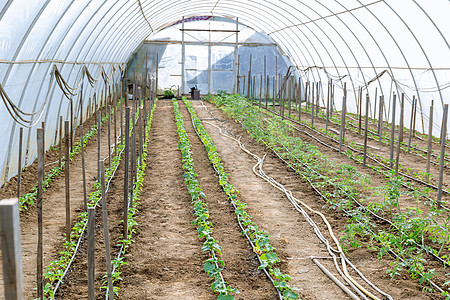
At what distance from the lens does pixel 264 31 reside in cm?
2761

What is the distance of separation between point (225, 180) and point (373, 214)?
2982mm

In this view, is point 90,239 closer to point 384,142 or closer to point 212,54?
point 384,142

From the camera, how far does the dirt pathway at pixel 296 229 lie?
562 centimetres

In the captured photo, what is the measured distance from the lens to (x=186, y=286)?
5.54m

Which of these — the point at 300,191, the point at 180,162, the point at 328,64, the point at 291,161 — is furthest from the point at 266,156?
the point at 328,64

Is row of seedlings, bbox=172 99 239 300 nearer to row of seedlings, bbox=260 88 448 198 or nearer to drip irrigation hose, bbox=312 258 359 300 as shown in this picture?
drip irrigation hose, bbox=312 258 359 300

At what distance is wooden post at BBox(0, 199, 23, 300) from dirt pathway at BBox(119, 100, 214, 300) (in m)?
3.44

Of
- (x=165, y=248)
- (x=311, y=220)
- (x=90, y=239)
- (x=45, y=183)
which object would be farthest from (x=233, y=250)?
(x=45, y=183)

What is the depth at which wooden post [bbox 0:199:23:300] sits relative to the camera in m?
1.78

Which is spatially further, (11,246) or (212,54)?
(212,54)

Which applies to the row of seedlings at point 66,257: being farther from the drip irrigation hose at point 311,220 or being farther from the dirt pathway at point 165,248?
the drip irrigation hose at point 311,220

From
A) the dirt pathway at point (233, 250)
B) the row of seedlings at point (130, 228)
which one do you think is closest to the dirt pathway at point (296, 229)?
the dirt pathway at point (233, 250)

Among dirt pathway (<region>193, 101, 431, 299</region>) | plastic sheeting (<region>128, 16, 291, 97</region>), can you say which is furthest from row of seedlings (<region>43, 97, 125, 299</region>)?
plastic sheeting (<region>128, 16, 291, 97</region>)

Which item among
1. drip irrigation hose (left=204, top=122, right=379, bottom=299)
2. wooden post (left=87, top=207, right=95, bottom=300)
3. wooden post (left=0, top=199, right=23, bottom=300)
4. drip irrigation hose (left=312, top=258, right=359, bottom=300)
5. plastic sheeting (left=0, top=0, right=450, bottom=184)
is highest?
plastic sheeting (left=0, top=0, right=450, bottom=184)
